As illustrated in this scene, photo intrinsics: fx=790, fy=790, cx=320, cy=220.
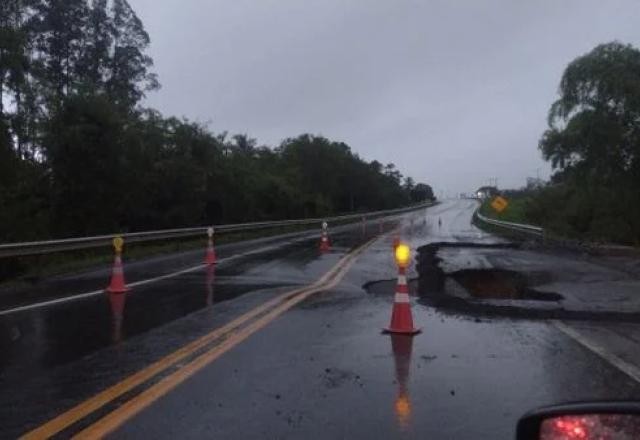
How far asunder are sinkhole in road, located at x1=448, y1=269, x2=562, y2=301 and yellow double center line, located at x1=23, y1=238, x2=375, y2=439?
4008 millimetres

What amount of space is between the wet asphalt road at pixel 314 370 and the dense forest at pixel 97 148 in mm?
17094

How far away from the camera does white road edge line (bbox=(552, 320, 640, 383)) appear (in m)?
7.30

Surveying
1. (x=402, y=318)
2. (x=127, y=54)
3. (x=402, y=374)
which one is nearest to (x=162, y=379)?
(x=402, y=374)

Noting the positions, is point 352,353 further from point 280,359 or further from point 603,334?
→ point 603,334

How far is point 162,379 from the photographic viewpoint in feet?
22.8

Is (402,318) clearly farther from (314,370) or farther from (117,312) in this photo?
(117,312)

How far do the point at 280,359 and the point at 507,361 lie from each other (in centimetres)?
225

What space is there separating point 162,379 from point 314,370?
1.39 meters

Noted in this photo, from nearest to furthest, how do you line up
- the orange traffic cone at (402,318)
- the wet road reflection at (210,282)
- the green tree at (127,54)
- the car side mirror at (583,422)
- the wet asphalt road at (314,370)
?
the car side mirror at (583,422)
the wet asphalt road at (314,370)
the orange traffic cone at (402,318)
the wet road reflection at (210,282)
the green tree at (127,54)

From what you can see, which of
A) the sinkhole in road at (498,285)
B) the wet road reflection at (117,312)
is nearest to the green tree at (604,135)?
the sinkhole in road at (498,285)

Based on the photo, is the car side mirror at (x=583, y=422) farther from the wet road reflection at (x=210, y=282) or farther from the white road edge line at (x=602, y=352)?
the wet road reflection at (x=210, y=282)

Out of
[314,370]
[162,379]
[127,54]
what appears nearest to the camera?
[162,379]

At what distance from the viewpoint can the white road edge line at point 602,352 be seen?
730cm

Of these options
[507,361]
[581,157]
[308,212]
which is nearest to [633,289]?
[507,361]
